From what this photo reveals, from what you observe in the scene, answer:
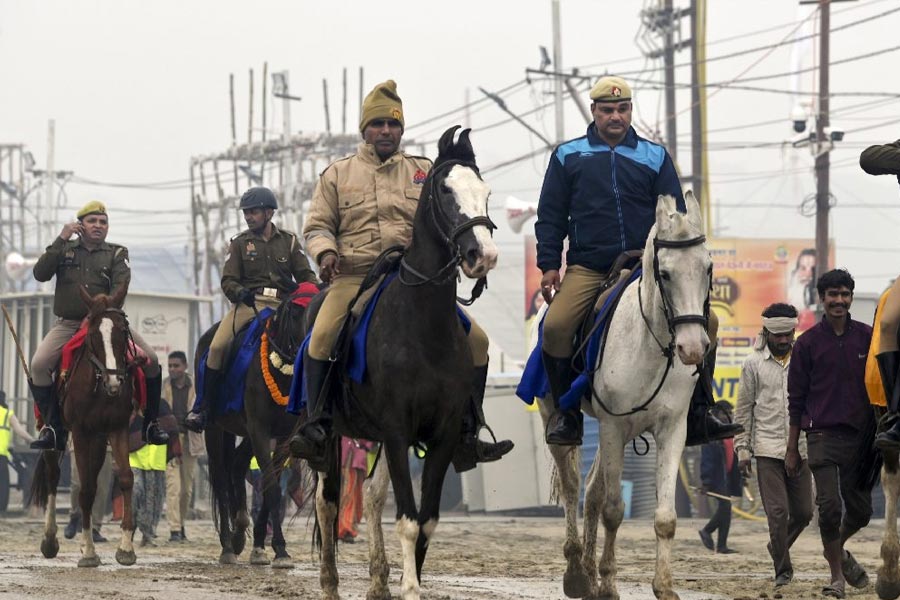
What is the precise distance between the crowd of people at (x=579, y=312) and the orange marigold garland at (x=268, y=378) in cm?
81

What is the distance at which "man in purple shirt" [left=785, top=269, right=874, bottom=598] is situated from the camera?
13297 millimetres

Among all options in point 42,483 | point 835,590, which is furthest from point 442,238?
point 42,483

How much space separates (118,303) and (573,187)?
542cm

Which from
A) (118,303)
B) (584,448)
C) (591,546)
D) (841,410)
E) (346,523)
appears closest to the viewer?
(591,546)

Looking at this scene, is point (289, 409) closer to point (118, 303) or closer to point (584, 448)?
point (118, 303)

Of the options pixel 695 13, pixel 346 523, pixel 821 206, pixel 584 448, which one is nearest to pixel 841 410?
pixel 346 523

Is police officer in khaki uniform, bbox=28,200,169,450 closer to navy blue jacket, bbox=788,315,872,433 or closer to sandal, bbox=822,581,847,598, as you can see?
navy blue jacket, bbox=788,315,872,433

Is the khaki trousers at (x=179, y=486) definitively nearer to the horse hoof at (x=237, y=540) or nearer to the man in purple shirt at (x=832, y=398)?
the horse hoof at (x=237, y=540)

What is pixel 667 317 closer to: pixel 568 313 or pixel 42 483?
pixel 568 313

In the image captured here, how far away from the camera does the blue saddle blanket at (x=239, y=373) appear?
637 inches

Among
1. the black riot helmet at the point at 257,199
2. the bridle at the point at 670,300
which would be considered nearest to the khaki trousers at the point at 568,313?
the bridle at the point at 670,300

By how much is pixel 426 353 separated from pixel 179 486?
44.3 feet

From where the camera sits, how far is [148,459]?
2227 cm

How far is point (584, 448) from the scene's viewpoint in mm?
30906
